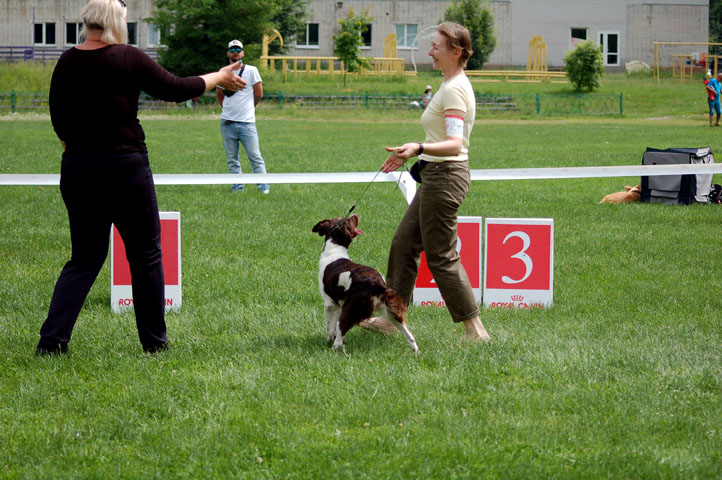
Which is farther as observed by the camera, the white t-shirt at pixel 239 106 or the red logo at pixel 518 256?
the white t-shirt at pixel 239 106

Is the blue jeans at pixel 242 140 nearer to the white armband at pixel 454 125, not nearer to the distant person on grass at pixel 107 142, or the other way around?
the distant person on grass at pixel 107 142

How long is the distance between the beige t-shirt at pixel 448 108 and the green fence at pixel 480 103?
1336 inches

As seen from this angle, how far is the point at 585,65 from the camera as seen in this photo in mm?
43312

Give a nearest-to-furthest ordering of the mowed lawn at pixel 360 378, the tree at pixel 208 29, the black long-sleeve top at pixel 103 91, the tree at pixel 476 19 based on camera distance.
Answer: the mowed lawn at pixel 360 378, the black long-sleeve top at pixel 103 91, the tree at pixel 208 29, the tree at pixel 476 19

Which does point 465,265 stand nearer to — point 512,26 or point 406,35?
point 406,35

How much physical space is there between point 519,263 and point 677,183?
612 cm

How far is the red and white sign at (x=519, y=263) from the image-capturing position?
6137 millimetres

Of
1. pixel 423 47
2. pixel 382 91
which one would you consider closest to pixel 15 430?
pixel 382 91

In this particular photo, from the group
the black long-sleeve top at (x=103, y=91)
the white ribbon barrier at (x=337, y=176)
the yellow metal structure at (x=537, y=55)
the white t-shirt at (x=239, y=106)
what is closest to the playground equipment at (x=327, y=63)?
the yellow metal structure at (x=537, y=55)

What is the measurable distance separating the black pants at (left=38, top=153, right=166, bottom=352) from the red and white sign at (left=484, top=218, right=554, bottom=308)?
8.48 feet

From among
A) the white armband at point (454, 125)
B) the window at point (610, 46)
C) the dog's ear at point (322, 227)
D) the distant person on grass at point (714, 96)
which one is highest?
the window at point (610, 46)

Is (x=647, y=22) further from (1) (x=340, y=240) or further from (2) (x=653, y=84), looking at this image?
(1) (x=340, y=240)

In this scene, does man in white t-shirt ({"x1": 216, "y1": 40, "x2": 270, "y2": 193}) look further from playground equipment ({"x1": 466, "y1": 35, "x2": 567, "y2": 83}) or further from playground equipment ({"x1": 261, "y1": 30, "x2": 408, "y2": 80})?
playground equipment ({"x1": 466, "y1": 35, "x2": 567, "y2": 83})

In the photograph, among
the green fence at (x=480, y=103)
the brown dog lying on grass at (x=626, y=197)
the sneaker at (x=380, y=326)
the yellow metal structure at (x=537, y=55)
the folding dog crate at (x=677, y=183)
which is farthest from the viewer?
the yellow metal structure at (x=537, y=55)
